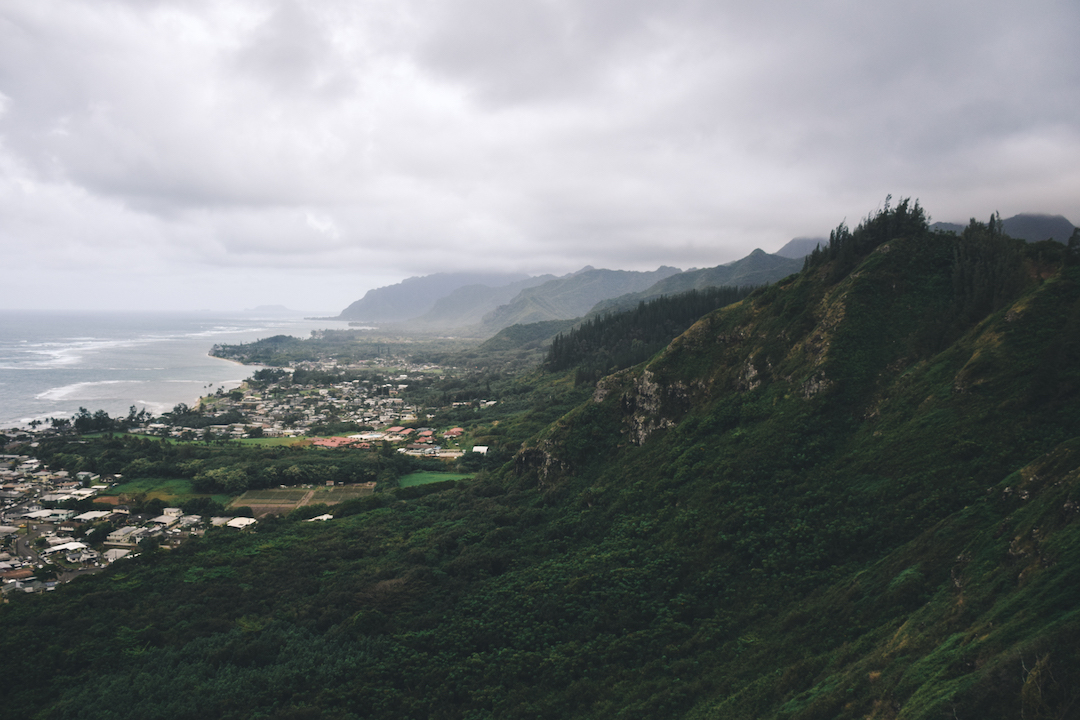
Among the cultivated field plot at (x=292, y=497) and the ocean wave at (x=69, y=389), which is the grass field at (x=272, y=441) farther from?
the ocean wave at (x=69, y=389)

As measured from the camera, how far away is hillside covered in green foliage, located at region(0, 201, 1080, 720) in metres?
19.5

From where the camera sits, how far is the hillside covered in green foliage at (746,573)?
64.1 feet

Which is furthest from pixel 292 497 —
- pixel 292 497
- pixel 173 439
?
pixel 173 439

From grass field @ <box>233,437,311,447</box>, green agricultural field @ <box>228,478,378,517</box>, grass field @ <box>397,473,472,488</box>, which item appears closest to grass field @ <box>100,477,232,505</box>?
green agricultural field @ <box>228,478,378,517</box>

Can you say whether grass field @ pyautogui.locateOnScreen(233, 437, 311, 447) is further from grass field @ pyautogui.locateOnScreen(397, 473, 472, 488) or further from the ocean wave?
the ocean wave

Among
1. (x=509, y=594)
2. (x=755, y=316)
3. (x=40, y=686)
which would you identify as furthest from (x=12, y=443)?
(x=755, y=316)

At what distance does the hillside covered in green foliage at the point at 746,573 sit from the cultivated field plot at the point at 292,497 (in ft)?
39.8

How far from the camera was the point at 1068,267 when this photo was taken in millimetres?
37594

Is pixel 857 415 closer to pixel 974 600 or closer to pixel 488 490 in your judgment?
pixel 974 600

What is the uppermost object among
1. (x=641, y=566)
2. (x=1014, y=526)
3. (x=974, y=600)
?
(x=1014, y=526)

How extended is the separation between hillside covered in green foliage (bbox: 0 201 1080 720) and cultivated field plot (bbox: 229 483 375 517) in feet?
39.8

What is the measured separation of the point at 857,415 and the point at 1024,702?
3208 centimetres

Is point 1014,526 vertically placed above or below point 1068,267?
below

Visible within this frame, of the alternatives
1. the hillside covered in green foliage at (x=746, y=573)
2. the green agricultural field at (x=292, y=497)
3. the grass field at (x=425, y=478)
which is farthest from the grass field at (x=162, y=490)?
the grass field at (x=425, y=478)
